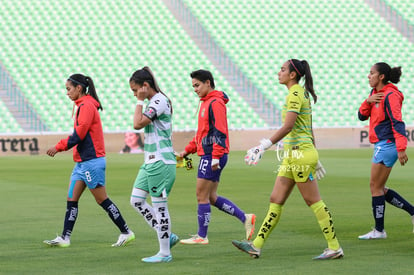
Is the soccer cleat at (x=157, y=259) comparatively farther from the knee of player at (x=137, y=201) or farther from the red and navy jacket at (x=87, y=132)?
the red and navy jacket at (x=87, y=132)

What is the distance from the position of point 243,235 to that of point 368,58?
30138 mm

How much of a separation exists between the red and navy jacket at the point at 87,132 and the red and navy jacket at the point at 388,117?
3149 millimetres

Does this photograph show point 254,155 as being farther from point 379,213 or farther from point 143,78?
point 379,213

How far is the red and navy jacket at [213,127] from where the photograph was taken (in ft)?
30.0

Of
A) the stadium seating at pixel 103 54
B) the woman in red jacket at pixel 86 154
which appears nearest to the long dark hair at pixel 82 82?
the woman in red jacket at pixel 86 154

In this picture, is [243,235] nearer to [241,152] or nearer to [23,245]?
[23,245]

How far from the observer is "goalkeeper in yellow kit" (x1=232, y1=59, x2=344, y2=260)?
790 cm

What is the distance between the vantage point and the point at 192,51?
120ft

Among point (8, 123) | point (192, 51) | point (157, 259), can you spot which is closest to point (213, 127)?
point (157, 259)

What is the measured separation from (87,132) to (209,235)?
79.9 inches

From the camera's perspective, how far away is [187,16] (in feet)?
126

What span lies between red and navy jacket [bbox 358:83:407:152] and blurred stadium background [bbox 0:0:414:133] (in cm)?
2340

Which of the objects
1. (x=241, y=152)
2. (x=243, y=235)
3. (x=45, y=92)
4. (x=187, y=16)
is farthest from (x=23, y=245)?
(x=187, y=16)

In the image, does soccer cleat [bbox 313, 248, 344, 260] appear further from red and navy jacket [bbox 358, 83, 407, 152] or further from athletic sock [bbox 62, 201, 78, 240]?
athletic sock [bbox 62, 201, 78, 240]
